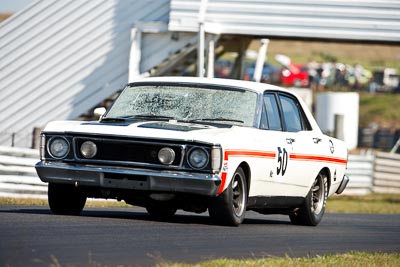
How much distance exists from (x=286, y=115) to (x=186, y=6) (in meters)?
11.5

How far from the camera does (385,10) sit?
2408cm

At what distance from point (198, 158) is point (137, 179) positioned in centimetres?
58

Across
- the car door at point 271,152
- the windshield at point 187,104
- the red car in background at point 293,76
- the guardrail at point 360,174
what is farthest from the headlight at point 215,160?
the red car in background at point 293,76

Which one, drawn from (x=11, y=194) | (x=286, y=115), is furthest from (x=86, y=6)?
(x=286, y=115)

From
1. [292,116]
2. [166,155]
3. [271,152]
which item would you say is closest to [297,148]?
[292,116]

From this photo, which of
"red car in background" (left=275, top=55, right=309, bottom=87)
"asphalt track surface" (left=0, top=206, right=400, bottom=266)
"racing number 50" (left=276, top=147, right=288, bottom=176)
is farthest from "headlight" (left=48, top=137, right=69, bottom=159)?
"red car in background" (left=275, top=55, right=309, bottom=87)

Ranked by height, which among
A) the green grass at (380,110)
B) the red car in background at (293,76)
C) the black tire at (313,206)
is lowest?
the green grass at (380,110)

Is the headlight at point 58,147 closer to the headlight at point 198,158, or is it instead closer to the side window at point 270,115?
the headlight at point 198,158

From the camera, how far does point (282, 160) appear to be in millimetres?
12219

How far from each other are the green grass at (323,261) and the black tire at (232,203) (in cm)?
140

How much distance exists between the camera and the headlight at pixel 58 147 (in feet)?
36.1

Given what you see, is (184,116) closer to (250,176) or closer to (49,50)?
(250,176)

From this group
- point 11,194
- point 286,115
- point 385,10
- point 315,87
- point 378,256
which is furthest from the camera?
point 315,87

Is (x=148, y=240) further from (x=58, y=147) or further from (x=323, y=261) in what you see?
(x=58, y=147)
